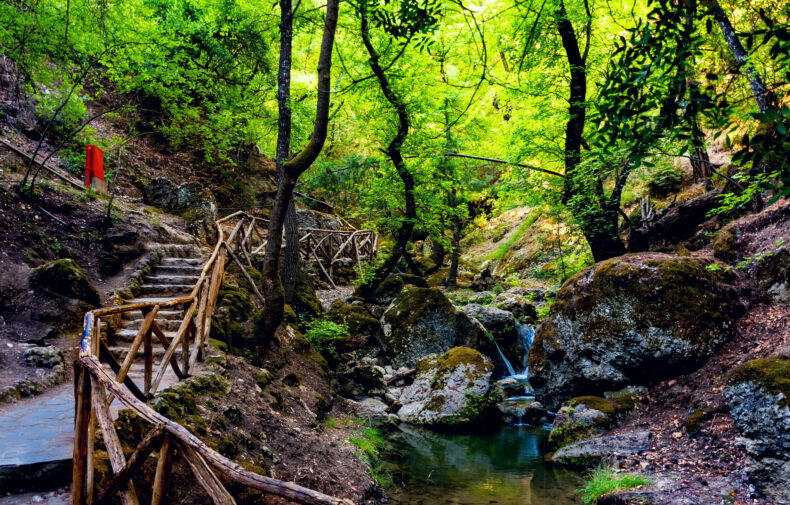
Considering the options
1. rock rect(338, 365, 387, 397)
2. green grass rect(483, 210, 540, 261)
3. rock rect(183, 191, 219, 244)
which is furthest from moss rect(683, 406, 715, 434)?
green grass rect(483, 210, 540, 261)

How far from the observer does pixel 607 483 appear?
16.3 ft

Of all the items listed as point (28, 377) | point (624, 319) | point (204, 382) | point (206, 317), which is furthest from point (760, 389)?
point (28, 377)

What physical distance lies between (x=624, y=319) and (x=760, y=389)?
232cm

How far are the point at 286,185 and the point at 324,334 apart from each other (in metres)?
4.00

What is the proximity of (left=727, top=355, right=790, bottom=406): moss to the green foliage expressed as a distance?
23.0ft

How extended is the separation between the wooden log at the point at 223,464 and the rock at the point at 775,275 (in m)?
7.25

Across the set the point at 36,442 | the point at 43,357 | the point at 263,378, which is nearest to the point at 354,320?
the point at 263,378

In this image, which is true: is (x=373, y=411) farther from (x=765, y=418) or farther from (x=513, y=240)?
(x=513, y=240)

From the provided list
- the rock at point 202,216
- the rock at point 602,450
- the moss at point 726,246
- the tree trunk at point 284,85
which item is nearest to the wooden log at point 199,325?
the tree trunk at point 284,85

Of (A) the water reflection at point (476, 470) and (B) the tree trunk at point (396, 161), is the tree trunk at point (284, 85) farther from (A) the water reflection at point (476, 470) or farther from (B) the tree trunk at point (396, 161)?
(A) the water reflection at point (476, 470)

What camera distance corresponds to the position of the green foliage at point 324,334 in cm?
929

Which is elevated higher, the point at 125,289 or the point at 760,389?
the point at 125,289

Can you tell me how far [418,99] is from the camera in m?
10.9

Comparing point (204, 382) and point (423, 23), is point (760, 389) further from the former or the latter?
point (204, 382)
